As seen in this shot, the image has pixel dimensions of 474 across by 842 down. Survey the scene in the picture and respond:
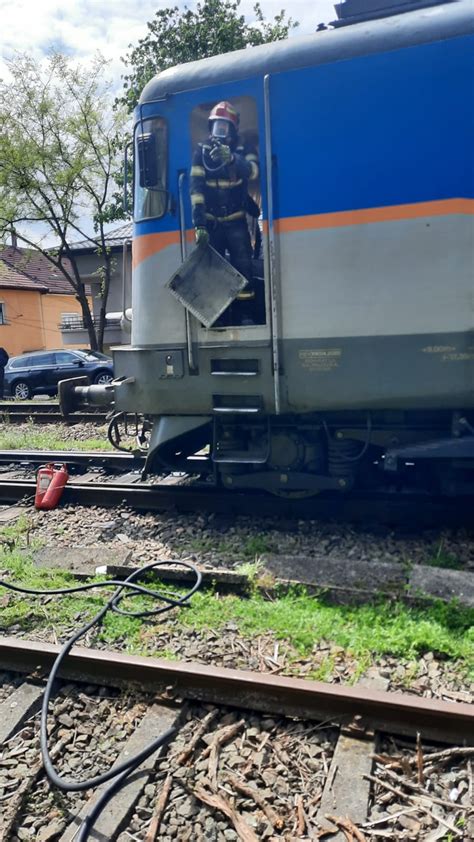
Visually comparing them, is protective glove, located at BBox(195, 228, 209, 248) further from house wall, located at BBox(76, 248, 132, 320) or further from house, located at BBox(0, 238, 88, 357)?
house, located at BBox(0, 238, 88, 357)

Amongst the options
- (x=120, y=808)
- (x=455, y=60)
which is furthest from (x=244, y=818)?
(x=455, y=60)

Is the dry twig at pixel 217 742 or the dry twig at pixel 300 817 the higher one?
the dry twig at pixel 217 742

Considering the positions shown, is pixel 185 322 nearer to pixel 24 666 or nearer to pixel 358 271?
pixel 358 271

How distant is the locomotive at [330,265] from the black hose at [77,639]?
5.01 feet

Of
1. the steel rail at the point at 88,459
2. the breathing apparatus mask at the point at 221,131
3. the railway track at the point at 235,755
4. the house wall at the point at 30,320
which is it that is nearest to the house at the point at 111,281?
the house wall at the point at 30,320

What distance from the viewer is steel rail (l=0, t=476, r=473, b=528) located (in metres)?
5.17

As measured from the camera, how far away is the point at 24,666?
3443 mm

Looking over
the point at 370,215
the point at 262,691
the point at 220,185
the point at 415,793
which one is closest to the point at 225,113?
the point at 220,185

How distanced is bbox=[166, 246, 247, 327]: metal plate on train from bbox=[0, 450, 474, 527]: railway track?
175 cm

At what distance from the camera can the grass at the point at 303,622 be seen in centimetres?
346

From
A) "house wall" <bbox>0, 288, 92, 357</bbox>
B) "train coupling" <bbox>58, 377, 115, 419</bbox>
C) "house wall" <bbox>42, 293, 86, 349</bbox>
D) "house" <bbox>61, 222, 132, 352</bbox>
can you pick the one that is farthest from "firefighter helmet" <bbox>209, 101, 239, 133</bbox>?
"house wall" <bbox>42, 293, 86, 349</bbox>

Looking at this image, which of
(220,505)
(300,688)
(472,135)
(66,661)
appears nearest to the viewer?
(300,688)

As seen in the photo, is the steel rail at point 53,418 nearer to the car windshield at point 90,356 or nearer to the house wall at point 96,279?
the car windshield at point 90,356

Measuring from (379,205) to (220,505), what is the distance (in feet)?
9.74
